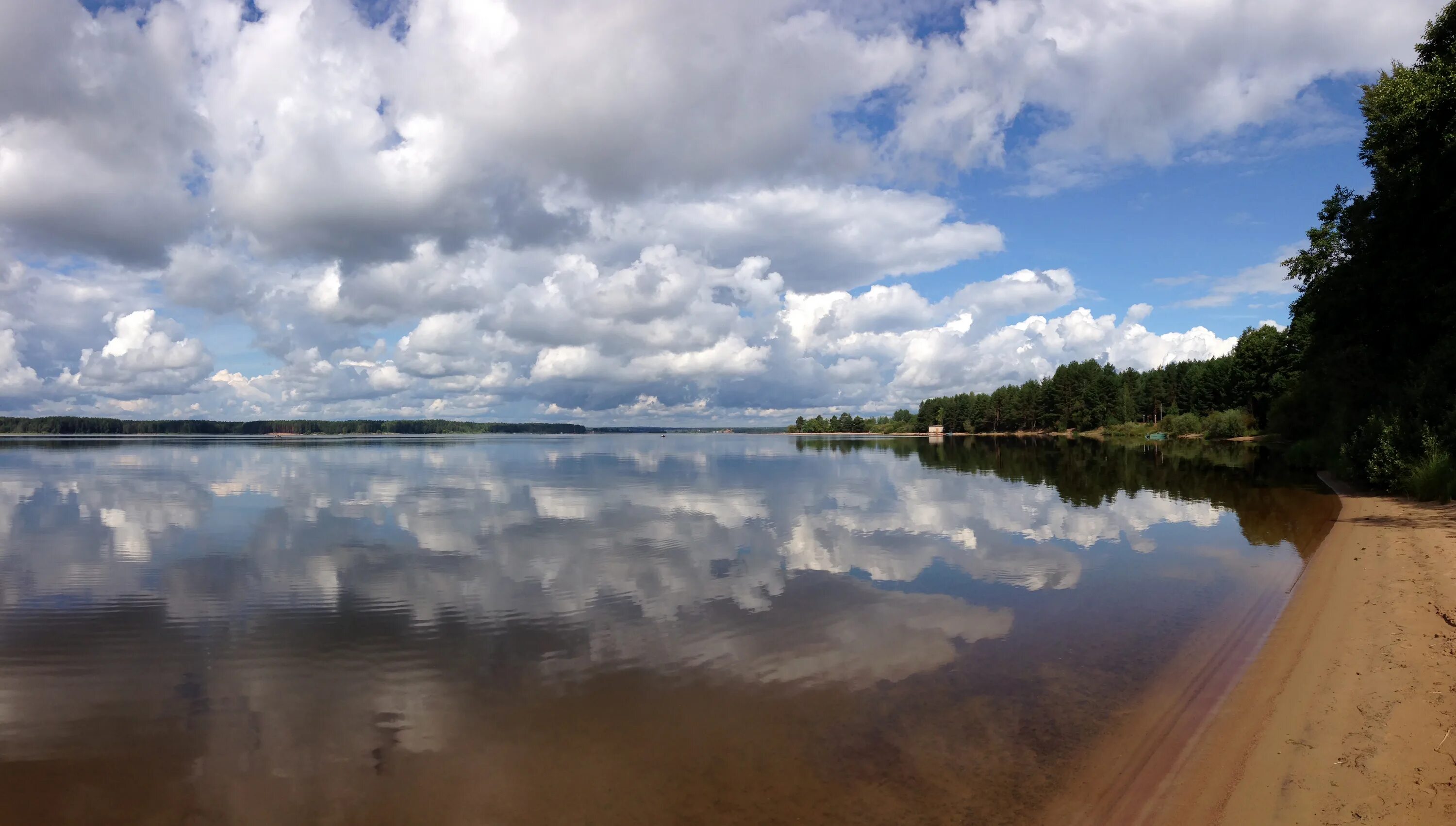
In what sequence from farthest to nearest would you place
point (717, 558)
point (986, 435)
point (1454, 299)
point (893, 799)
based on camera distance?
point (986, 435) < point (1454, 299) < point (717, 558) < point (893, 799)

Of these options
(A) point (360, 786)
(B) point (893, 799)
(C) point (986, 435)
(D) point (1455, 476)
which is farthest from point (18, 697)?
(C) point (986, 435)

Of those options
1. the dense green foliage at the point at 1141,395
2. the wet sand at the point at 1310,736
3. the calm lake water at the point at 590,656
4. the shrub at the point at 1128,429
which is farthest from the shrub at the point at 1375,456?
the shrub at the point at 1128,429

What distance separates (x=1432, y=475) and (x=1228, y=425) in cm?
8057

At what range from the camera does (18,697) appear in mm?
8805

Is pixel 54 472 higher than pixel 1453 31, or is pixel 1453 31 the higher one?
pixel 1453 31

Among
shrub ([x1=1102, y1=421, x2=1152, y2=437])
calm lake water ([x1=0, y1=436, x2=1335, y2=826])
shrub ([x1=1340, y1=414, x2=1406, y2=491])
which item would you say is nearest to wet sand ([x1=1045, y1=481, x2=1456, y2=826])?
calm lake water ([x1=0, y1=436, x2=1335, y2=826])

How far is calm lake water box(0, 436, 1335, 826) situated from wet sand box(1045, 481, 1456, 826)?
21.1 inches

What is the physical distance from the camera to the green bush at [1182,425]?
102131 mm

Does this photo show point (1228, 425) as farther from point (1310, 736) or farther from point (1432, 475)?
A: point (1310, 736)

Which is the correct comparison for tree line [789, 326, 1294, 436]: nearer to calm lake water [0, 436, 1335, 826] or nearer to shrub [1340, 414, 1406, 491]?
shrub [1340, 414, 1406, 491]

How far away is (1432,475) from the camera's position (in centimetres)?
2164

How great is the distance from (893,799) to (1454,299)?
31598 millimetres

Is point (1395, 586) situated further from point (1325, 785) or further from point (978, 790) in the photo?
point (978, 790)

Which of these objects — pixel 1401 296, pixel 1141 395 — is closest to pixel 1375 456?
pixel 1401 296
